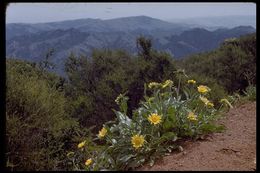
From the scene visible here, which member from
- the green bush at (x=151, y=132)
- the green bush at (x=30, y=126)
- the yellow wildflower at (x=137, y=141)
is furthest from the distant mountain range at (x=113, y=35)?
the yellow wildflower at (x=137, y=141)

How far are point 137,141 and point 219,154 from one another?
0.73 meters

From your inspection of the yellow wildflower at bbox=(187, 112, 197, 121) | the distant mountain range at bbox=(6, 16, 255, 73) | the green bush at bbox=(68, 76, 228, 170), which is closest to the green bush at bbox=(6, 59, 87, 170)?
the green bush at bbox=(68, 76, 228, 170)

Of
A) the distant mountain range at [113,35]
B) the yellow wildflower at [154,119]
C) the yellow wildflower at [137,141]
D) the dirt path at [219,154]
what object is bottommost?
the dirt path at [219,154]

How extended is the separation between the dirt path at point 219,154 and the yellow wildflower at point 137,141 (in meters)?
0.20

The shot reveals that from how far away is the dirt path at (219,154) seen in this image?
3.72 m

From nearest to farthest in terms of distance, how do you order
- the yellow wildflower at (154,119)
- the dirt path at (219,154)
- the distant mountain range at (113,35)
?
1. the dirt path at (219,154)
2. the yellow wildflower at (154,119)
3. the distant mountain range at (113,35)

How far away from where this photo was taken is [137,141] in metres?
3.94

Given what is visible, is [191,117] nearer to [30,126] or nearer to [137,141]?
[137,141]

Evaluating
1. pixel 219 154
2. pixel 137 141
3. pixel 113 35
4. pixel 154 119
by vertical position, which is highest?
pixel 113 35

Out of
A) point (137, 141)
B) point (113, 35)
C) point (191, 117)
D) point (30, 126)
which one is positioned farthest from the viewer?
point (113, 35)

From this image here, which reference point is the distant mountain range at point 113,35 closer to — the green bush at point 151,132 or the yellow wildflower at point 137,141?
the green bush at point 151,132

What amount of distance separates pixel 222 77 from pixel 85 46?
36.7 metres

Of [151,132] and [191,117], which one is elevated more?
[191,117]

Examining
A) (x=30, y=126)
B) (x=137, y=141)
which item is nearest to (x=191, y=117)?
(x=137, y=141)
